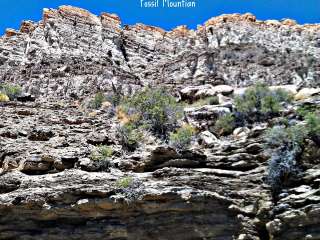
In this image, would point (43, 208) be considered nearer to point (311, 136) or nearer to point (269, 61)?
point (311, 136)

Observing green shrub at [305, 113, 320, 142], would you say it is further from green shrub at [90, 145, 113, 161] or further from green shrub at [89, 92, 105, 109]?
green shrub at [89, 92, 105, 109]

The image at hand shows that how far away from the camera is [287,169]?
13.5 metres

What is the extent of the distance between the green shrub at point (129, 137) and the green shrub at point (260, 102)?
3.48 meters

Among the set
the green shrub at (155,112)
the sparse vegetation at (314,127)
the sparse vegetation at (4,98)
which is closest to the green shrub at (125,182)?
the green shrub at (155,112)

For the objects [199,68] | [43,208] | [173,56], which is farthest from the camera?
[173,56]

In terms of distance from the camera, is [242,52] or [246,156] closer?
[246,156]

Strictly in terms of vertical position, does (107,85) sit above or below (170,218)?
above

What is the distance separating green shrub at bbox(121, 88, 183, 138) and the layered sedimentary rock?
6.49 m

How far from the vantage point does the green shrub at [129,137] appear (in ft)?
53.3

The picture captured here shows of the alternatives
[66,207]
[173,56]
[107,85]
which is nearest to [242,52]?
[173,56]

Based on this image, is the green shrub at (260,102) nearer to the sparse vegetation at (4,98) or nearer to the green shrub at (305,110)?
the green shrub at (305,110)

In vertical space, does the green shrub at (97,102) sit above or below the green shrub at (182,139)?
above

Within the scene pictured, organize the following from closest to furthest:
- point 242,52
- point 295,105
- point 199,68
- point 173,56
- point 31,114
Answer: point 295,105 < point 31,114 < point 199,68 < point 242,52 < point 173,56

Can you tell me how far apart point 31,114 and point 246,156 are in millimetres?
9251
